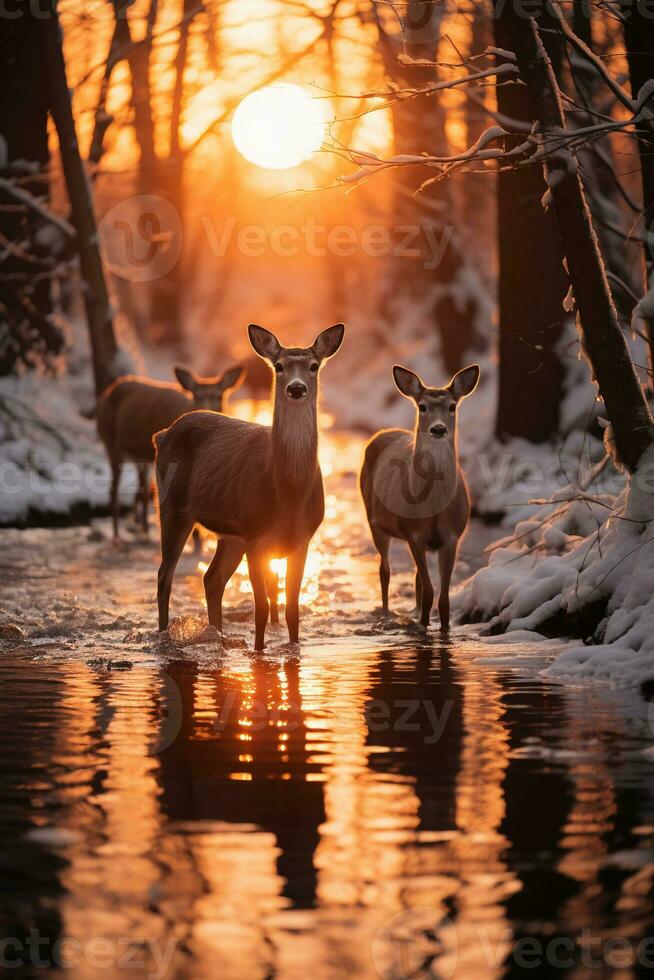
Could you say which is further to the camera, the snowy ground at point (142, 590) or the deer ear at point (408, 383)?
the deer ear at point (408, 383)

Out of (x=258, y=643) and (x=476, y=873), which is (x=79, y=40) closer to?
(x=258, y=643)

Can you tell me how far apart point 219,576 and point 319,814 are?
18.7 feet

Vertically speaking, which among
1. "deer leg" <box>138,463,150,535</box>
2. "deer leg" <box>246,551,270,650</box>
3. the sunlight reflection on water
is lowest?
the sunlight reflection on water

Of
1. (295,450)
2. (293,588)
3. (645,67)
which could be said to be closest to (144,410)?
(295,450)

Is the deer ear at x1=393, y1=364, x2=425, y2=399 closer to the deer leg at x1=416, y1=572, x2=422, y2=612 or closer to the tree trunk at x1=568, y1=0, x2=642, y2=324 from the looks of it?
the deer leg at x1=416, y1=572, x2=422, y2=612

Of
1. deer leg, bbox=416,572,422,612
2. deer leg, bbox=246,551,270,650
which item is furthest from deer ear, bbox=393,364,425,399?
deer leg, bbox=246,551,270,650

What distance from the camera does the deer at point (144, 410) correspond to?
19.5m

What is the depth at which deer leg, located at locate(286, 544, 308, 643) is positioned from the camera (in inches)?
420

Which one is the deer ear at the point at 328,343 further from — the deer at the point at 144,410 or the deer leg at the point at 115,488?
the deer leg at the point at 115,488

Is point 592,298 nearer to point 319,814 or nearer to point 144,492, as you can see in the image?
point 319,814

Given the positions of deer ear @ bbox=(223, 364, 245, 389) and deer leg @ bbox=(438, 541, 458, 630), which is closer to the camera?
deer leg @ bbox=(438, 541, 458, 630)

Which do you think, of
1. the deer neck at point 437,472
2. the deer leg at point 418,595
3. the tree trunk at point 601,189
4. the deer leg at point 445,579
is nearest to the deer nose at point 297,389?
the deer neck at point 437,472

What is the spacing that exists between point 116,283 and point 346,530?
3918 cm

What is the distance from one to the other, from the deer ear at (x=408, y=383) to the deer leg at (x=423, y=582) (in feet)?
3.81
